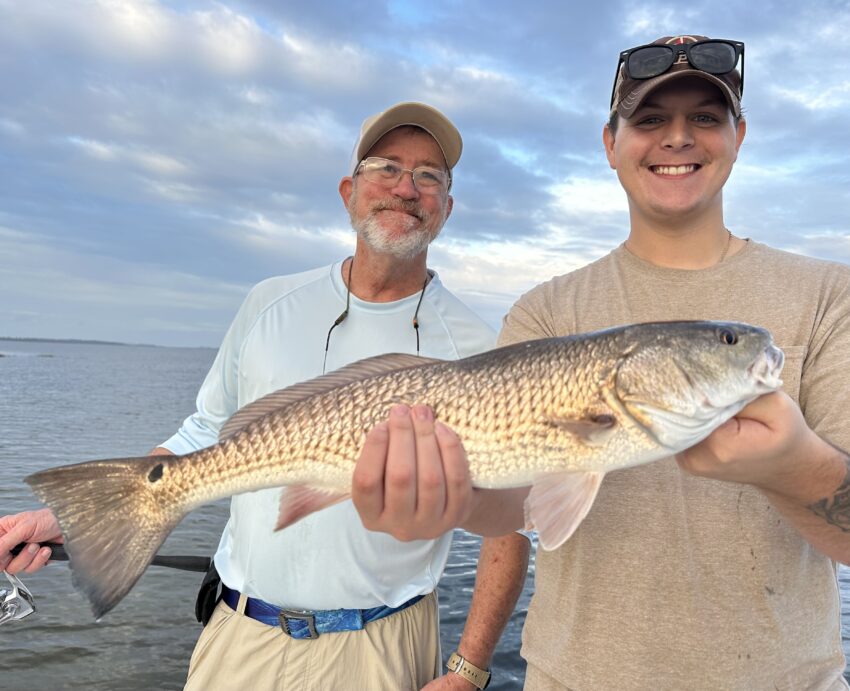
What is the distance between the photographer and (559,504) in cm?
260

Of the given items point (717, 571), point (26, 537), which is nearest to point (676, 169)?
point (717, 571)

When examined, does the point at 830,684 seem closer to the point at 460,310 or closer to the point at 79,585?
the point at 460,310

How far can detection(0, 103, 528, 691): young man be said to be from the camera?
12.4 feet

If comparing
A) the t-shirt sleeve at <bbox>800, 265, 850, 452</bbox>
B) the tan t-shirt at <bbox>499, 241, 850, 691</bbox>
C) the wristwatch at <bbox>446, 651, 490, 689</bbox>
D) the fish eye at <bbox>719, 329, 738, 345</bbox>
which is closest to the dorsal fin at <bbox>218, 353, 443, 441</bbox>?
the tan t-shirt at <bbox>499, 241, 850, 691</bbox>

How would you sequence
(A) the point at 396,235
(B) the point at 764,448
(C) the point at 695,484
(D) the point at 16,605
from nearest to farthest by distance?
(B) the point at 764,448 → (C) the point at 695,484 → (A) the point at 396,235 → (D) the point at 16,605

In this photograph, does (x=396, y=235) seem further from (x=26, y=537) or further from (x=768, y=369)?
(x=26, y=537)

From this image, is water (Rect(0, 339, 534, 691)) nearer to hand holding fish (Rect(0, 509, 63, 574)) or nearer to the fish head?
hand holding fish (Rect(0, 509, 63, 574))

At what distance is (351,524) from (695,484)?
80.5 inches

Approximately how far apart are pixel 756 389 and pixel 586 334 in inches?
28.0

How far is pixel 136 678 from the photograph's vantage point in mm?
8406

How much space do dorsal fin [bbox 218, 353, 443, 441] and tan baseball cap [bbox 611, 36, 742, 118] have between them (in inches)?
62.0

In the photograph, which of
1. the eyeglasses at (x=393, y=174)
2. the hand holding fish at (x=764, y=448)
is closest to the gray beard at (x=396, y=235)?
the eyeglasses at (x=393, y=174)

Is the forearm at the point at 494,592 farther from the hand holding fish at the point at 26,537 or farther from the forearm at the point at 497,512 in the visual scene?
the hand holding fish at the point at 26,537

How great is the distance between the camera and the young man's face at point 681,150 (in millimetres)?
2975
